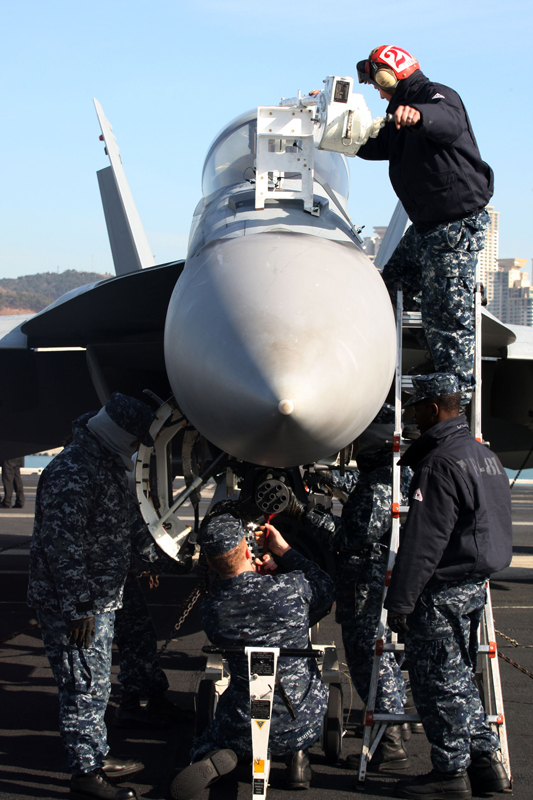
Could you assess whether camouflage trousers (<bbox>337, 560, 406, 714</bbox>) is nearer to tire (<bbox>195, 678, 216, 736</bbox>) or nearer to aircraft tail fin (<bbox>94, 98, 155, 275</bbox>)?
tire (<bbox>195, 678, 216, 736</bbox>)

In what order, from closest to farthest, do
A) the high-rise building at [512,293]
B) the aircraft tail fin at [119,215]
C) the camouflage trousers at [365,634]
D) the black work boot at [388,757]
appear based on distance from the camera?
the black work boot at [388,757]
the camouflage trousers at [365,634]
the aircraft tail fin at [119,215]
the high-rise building at [512,293]

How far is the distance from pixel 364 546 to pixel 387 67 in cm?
279

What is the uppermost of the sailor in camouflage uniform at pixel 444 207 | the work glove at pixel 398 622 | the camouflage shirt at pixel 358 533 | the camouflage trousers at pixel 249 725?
the sailor in camouflage uniform at pixel 444 207

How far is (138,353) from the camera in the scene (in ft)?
20.6

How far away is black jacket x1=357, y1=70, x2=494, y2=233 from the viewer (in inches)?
161

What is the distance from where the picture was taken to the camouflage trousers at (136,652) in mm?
4672

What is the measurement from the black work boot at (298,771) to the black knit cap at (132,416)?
182 cm

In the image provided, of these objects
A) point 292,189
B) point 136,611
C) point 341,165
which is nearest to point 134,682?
point 136,611

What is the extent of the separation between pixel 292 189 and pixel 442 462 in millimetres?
2043

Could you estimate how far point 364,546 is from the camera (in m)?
4.36

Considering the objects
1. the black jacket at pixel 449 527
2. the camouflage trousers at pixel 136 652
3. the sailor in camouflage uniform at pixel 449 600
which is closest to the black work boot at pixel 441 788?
the sailor in camouflage uniform at pixel 449 600

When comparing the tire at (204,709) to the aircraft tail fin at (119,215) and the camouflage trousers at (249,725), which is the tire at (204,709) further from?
the aircraft tail fin at (119,215)

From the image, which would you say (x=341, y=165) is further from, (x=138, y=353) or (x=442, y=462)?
(x=442, y=462)

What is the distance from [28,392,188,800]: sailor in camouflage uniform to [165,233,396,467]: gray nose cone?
928mm
